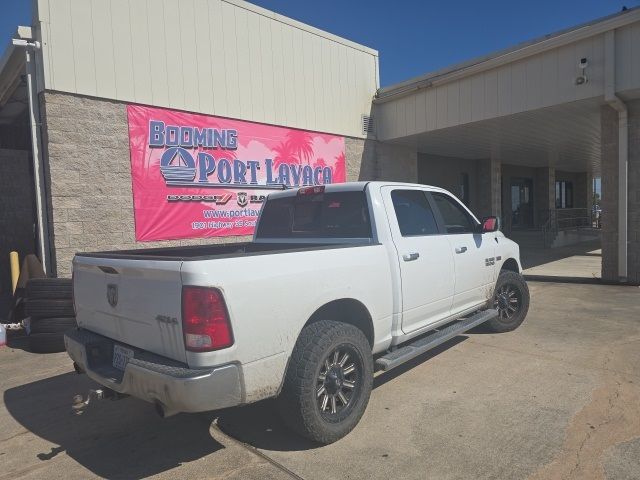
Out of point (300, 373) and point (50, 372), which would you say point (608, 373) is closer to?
point (300, 373)

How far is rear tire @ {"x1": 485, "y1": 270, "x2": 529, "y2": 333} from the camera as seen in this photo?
6.05 metres

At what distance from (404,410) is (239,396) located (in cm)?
164

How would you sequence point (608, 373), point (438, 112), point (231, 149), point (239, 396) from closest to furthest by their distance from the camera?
point (239, 396), point (608, 373), point (231, 149), point (438, 112)

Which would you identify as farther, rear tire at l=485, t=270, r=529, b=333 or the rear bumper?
rear tire at l=485, t=270, r=529, b=333

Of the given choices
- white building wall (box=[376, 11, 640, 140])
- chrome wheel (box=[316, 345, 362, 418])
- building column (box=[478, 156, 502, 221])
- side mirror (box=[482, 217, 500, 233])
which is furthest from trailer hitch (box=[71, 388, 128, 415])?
building column (box=[478, 156, 502, 221])

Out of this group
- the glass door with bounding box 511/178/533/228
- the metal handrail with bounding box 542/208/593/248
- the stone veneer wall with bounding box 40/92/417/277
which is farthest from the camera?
the glass door with bounding box 511/178/533/228

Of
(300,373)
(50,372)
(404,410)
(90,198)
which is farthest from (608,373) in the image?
(90,198)

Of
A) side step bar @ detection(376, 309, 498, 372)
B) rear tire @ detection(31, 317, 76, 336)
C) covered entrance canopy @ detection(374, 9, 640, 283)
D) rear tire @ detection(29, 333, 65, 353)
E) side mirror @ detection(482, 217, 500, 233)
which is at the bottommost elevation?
rear tire @ detection(29, 333, 65, 353)

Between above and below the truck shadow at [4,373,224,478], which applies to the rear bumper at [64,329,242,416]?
above

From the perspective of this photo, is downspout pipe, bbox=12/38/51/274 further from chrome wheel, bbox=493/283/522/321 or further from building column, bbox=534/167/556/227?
building column, bbox=534/167/556/227

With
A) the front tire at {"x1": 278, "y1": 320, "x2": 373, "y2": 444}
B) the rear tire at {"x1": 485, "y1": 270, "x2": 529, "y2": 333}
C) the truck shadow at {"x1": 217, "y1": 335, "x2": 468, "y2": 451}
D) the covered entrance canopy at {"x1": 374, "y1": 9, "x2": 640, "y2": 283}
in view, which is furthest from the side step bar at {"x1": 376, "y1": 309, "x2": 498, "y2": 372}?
the covered entrance canopy at {"x1": 374, "y1": 9, "x2": 640, "y2": 283}

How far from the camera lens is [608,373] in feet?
14.9

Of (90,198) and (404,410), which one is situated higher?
(90,198)

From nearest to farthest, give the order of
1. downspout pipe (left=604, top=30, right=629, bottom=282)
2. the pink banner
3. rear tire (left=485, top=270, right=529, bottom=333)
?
rear tire (left=485, top=270, right=529, bottom=333)
the pink banner
downspout pipe (left=604, top=30, right=629, bottom=282)
